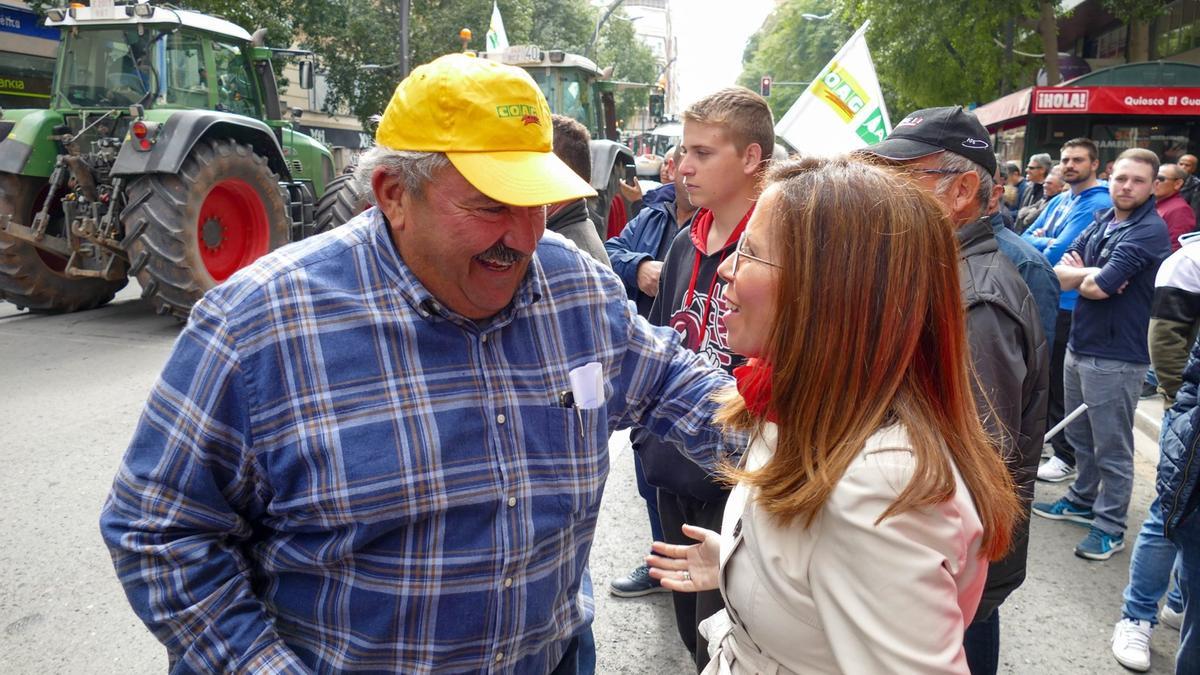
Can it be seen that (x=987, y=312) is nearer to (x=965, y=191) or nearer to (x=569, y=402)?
(x=965, y=191)

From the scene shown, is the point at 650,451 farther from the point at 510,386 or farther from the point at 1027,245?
the point at 1027,245

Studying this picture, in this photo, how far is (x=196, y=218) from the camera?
7.54 meters

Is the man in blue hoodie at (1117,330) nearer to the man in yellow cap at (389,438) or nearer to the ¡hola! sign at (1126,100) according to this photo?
the man in yellow cap at (389,438)

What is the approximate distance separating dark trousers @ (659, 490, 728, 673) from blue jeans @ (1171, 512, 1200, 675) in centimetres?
137

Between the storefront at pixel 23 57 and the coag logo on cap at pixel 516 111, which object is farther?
the storefront at pixel 23 57

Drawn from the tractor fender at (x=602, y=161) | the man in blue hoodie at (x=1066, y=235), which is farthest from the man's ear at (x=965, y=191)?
the tractor fender at (x=602, y=161)

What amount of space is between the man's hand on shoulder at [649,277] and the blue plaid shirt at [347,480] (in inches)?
70.8

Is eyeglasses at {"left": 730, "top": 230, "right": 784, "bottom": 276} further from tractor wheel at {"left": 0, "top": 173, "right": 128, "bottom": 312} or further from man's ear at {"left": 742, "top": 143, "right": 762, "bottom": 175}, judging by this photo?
tractor wheel at {"left": 0, "top": 173, "right": 128, "bottom": 312}

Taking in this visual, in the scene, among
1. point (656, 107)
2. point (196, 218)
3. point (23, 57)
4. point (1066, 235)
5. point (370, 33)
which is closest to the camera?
point (1066, 235)

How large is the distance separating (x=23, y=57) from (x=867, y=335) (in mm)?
20534

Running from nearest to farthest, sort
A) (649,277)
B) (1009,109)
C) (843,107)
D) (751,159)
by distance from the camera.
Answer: (751,159) < (649,277) < (843,107) < (1009,109)

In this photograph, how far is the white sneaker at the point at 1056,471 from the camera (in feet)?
17.2

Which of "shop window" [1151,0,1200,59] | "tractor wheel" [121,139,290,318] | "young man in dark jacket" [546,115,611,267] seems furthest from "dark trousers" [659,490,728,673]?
"shop window" [1151,0,1200,59]

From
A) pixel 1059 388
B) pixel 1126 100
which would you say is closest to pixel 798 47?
pixel 1126 100
